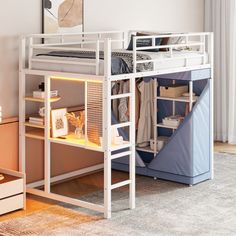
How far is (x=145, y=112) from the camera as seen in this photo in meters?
5.11

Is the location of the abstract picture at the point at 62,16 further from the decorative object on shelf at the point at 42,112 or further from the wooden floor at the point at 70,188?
the wooden floor at the point at 70,188

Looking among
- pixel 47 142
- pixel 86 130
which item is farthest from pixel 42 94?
pixel 86 130

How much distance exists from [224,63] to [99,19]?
185cm

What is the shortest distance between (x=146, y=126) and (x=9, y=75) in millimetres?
1345

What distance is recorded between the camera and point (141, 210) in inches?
162

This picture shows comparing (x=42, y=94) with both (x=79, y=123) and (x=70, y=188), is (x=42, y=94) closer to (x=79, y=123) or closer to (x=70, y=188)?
(x=79, y=123)

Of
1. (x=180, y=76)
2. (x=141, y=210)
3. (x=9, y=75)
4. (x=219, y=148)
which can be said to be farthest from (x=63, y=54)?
(x=219, y=148)

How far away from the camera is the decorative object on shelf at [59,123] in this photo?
14.3 feet

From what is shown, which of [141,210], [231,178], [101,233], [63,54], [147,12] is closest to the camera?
[101,233]

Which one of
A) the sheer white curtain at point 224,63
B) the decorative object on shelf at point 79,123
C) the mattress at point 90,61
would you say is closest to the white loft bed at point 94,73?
the mattress at point 90,61

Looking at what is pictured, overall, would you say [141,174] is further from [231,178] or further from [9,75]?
[9,75]

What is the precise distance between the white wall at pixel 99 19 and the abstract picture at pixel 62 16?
0.08 m

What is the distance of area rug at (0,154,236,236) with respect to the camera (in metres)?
3.71

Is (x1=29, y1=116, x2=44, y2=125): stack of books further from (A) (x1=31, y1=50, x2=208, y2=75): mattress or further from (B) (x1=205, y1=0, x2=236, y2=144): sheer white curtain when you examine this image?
(B) (x1=205, y1=0, x2=236, y2=144): sheer white curtain
